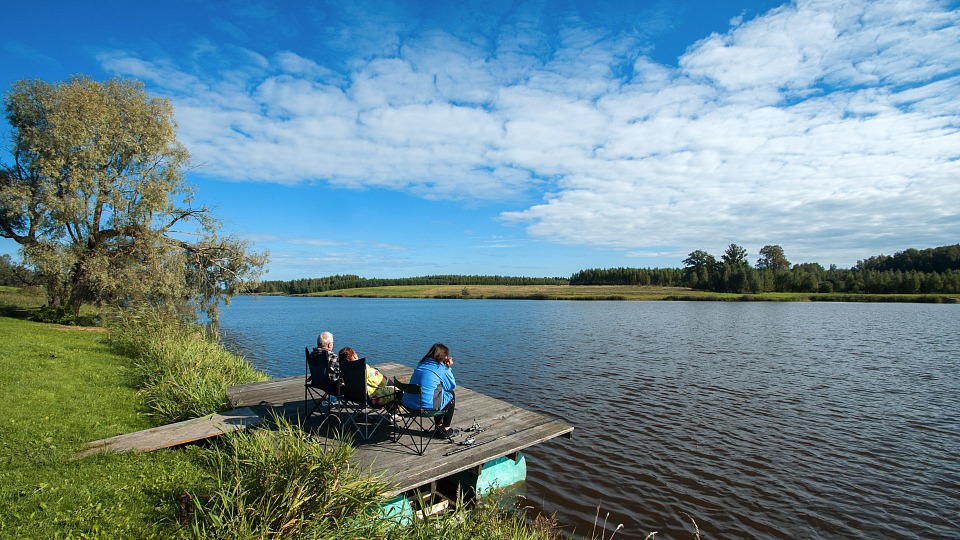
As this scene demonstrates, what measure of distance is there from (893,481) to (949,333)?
110ft

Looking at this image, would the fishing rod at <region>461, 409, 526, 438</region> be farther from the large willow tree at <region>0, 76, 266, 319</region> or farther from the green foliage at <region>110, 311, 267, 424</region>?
the large willow tree at <region>0, 76, 266, 319</region>

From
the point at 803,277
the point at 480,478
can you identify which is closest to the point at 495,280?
the point at 803,277

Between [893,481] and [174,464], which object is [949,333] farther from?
[174,464]

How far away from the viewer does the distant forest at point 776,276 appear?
8806cm

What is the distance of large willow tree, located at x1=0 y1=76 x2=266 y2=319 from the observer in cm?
1889

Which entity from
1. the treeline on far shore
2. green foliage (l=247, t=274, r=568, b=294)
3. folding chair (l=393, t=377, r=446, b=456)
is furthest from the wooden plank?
green foliage (l=247, t=274, r=568, b=294)

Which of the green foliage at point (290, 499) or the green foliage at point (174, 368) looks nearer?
the green foliage at point (290, 499)

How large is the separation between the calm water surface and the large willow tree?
699 centimetres

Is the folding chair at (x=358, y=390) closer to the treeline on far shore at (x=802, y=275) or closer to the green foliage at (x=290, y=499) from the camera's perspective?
the green foliage at (x=290, y=499)

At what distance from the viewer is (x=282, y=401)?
931cm

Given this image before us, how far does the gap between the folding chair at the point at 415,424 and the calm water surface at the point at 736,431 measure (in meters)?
2.33

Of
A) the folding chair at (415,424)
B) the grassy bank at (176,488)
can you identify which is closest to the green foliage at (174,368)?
the grassy bank at (176,488)

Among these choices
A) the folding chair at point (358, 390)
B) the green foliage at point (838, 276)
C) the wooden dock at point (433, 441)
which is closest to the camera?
the wooden dock at point (433, 441)

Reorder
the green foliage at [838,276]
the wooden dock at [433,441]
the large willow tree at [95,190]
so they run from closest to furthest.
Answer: the wooden dock at [433,441]
the large willow tree at [95,190]
the green foliage at [838,276]
